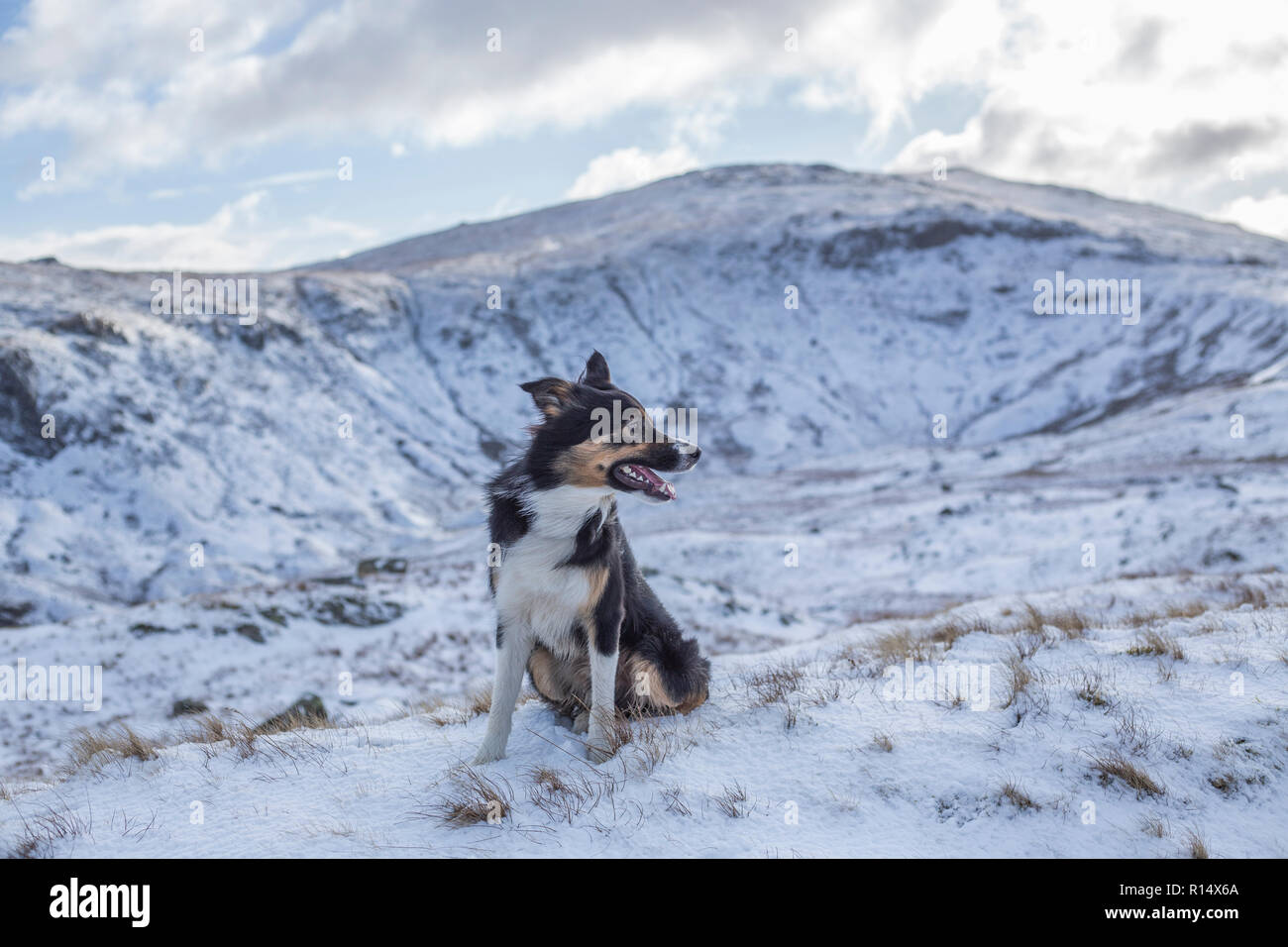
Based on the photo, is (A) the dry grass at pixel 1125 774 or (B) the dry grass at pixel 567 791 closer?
(A) the dry grass at pixel 1125 774

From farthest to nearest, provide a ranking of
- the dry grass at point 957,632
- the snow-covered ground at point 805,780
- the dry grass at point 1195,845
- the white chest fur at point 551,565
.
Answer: the dry grass at point 957,632 < the white chest fur at point 551,565 < the snow-covered ground at point 805,780 < the dry grass at point 1195,845

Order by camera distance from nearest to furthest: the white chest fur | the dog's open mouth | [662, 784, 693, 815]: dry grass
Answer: [662, 784, 693, 815]: dry grass
the dog's open mouth
the white chest fur

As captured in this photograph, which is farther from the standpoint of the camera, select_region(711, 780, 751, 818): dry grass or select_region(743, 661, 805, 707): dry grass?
select_region(743, 661, 805, 707): dry grass

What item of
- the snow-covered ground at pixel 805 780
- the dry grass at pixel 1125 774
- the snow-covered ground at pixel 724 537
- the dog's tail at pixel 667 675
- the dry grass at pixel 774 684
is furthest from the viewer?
the dry grass at pixel 774 684

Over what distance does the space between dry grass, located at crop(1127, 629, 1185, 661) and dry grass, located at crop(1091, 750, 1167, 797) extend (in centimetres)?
197

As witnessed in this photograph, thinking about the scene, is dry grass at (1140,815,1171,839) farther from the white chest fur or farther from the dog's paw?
the dog's paw

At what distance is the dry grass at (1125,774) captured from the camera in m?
3.91

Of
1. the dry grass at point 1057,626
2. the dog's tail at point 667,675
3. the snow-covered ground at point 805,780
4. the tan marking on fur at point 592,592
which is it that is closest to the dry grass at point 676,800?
the snow-covered ground at point 805,780

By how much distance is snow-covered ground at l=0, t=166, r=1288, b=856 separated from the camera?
420 centimetres

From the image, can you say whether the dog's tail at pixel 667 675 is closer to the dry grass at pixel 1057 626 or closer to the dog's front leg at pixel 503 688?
the dog's front leg at pixel 503 688

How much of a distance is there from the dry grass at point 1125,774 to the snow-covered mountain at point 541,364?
18311 mm

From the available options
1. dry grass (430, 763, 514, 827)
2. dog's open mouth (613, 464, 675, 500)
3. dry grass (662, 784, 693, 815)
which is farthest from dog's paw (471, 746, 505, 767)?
dog's open mouth (613, 464, 675, 500)

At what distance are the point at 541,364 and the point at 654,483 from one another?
59.1 metres

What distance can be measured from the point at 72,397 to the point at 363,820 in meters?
44.8
